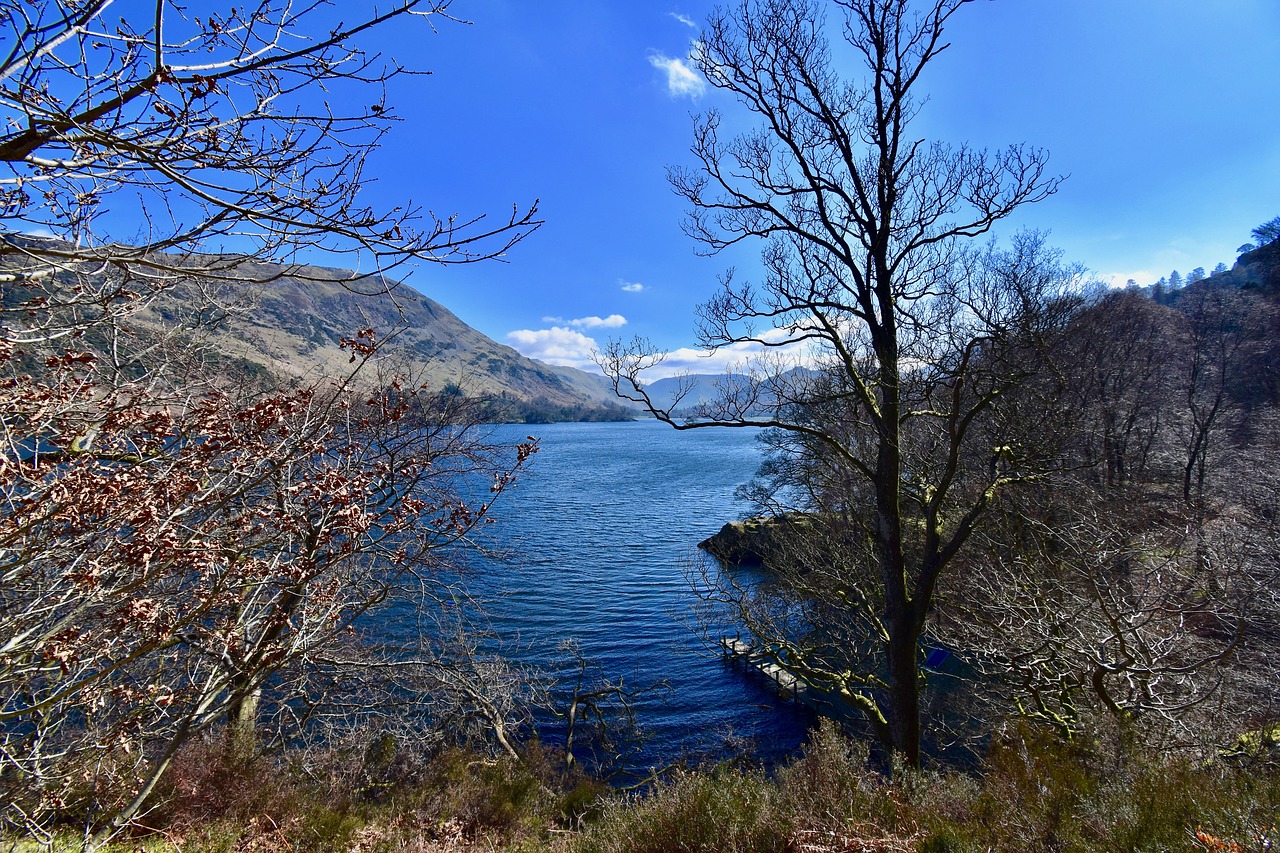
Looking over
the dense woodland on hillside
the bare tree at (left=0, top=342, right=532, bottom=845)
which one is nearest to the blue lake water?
the dense woodland on hillside

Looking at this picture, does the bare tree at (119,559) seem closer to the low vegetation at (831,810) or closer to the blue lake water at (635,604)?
the low vegetation at (831,810)

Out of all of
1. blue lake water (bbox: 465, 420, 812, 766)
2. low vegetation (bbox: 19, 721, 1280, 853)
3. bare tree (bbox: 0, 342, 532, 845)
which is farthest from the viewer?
blue lake water (bbox: 465, 420, 812, 766)

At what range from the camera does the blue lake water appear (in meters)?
15.9

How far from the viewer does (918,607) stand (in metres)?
6.42

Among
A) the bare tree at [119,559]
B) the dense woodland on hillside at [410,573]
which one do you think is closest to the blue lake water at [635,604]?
the dense woodland on hillside at [410,573]

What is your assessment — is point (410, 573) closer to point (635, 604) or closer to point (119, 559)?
point (119, 559)

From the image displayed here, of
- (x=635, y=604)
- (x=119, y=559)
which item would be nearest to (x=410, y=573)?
(x=119, y=559)

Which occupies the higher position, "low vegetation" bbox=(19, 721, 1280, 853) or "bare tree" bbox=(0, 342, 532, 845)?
"bare tree" bbox=(0, 342, 532, 845)

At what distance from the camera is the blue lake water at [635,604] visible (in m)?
15.9

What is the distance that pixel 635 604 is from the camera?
2302cm

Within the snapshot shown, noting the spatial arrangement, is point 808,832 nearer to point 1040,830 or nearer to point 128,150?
point 1040,830

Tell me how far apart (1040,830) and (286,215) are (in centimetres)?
571

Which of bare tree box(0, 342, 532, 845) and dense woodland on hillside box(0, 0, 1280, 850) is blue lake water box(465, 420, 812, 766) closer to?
dense woodland on hillside box(0, 0, 1280, 850)

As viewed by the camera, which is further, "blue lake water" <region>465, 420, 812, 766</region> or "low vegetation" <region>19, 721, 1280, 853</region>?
"blue lake water" <region>465, 420, 812, 766</region>
